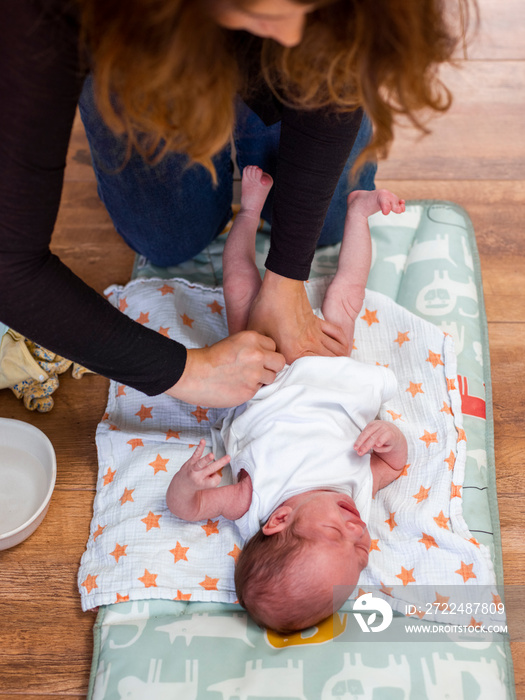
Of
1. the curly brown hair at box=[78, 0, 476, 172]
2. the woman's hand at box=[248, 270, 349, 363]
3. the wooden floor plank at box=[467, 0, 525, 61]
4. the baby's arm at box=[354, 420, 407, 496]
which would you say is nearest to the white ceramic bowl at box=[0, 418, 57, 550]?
the woman's hand at box=[248, 270, 349, 363]

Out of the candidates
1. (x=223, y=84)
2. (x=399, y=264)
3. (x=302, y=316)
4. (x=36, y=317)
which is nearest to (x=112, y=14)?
(x=223, y=84)

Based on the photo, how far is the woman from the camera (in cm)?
55

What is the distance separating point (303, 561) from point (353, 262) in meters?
0.58

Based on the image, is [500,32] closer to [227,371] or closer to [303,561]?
[227,371]

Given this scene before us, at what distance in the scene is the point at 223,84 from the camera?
1.99 feet

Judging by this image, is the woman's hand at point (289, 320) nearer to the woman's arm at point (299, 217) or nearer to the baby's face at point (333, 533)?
the woman's arm at point (299, 217)

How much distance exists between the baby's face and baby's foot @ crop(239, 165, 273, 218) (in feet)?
1.87

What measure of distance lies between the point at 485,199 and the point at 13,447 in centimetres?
125

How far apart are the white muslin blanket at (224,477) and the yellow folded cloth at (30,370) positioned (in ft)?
0.40

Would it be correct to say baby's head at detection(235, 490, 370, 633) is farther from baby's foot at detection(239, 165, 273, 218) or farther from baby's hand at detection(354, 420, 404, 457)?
baby's foot at detection(239, 165, 273, 218)

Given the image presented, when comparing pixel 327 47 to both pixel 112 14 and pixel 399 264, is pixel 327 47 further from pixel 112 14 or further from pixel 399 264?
pixel 399 264

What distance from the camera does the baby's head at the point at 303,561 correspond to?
923 mm

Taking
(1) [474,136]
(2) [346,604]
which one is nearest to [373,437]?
(2) [346,604]

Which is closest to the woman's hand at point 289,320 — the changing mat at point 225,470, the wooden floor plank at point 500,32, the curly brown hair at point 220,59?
the changing mat at point 225,470
